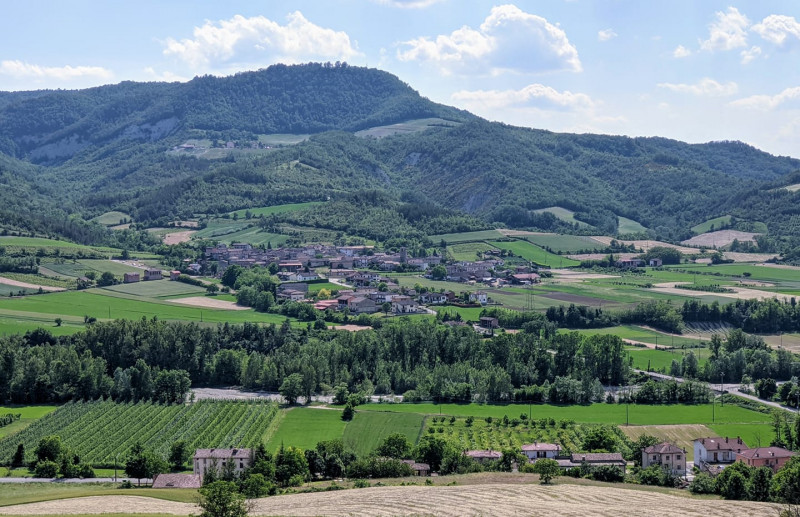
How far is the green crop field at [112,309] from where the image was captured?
81.7 metres

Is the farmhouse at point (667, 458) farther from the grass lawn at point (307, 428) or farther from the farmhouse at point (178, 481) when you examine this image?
the farmhouse at point (178, 481)

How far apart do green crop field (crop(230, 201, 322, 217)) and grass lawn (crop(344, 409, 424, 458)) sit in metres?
97.3

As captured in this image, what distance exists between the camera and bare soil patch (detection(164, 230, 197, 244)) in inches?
5305

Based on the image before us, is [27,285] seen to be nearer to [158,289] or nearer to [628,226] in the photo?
[158,289]

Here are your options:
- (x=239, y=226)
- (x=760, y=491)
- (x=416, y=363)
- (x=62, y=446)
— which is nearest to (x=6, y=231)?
(x=239, y=226)

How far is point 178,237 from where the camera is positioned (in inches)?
5438

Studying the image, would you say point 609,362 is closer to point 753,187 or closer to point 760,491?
point 760,491

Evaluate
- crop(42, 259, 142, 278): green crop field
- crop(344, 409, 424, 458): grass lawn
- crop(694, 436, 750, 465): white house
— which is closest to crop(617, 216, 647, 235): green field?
crop(42, 259, 142, 278): green crop field

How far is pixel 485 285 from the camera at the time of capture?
357 ft

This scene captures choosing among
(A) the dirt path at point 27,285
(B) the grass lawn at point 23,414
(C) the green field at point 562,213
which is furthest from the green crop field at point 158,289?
(C) the green field at point 562,213

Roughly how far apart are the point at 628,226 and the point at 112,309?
115066mm

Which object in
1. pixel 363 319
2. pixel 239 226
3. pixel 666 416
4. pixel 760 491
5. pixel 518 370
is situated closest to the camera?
pixel 760 491

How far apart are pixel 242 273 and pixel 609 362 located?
48570 millimetres

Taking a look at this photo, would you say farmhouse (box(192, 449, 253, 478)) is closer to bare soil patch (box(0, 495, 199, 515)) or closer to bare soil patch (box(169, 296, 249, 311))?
bare soil patch (box(0, 495, 199, 515))
